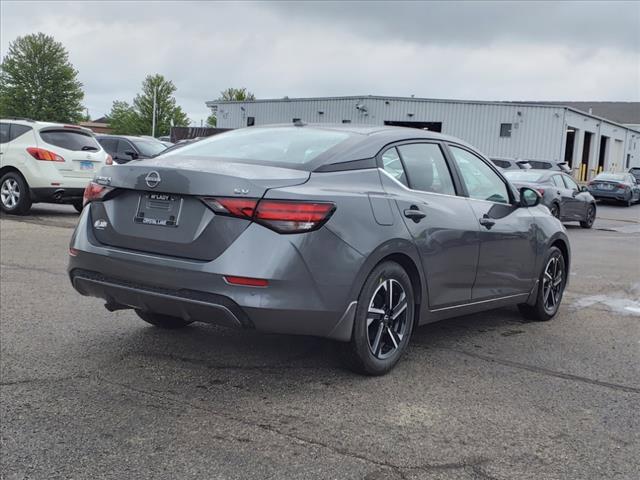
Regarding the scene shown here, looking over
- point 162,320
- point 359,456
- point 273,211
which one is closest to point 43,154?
point 162,320

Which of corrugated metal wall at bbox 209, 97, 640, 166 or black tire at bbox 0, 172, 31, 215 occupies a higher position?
corrugated metal wall at bbox 209, 97, 640, 166

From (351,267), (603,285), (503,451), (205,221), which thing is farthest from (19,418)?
(603,285)

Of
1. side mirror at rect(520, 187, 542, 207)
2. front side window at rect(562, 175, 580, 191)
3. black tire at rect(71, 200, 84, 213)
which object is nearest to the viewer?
side mirror at rect(520, 187, 542, 207)

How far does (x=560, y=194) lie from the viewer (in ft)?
57.9

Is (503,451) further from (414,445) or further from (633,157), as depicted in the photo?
(633,157)

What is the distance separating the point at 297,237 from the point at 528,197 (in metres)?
2.93

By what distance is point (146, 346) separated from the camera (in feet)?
16.6

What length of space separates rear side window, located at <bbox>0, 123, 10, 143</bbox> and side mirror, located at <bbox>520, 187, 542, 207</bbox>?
9.86 m

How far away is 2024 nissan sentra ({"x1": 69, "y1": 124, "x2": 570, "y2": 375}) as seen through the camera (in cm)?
393

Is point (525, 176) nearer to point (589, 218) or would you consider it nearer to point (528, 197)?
point (589, 218)

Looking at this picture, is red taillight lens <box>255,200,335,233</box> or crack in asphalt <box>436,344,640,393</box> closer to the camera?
red taillight lens <box>255,200,335,233</box>

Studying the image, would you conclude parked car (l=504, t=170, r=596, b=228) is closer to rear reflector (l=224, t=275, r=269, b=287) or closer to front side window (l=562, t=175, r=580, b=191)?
front side window (l=562, t=175, r=580, b=191)

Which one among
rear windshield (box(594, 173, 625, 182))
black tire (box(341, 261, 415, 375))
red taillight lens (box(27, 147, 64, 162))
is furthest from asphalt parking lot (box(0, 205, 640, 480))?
rear windshield (box(594, 173, 625, 182))

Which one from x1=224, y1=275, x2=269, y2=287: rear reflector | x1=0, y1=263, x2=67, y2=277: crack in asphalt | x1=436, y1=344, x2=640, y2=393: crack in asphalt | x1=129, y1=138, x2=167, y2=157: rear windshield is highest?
x1=129, y1=138, x2=167, y2=157: rear windshield
